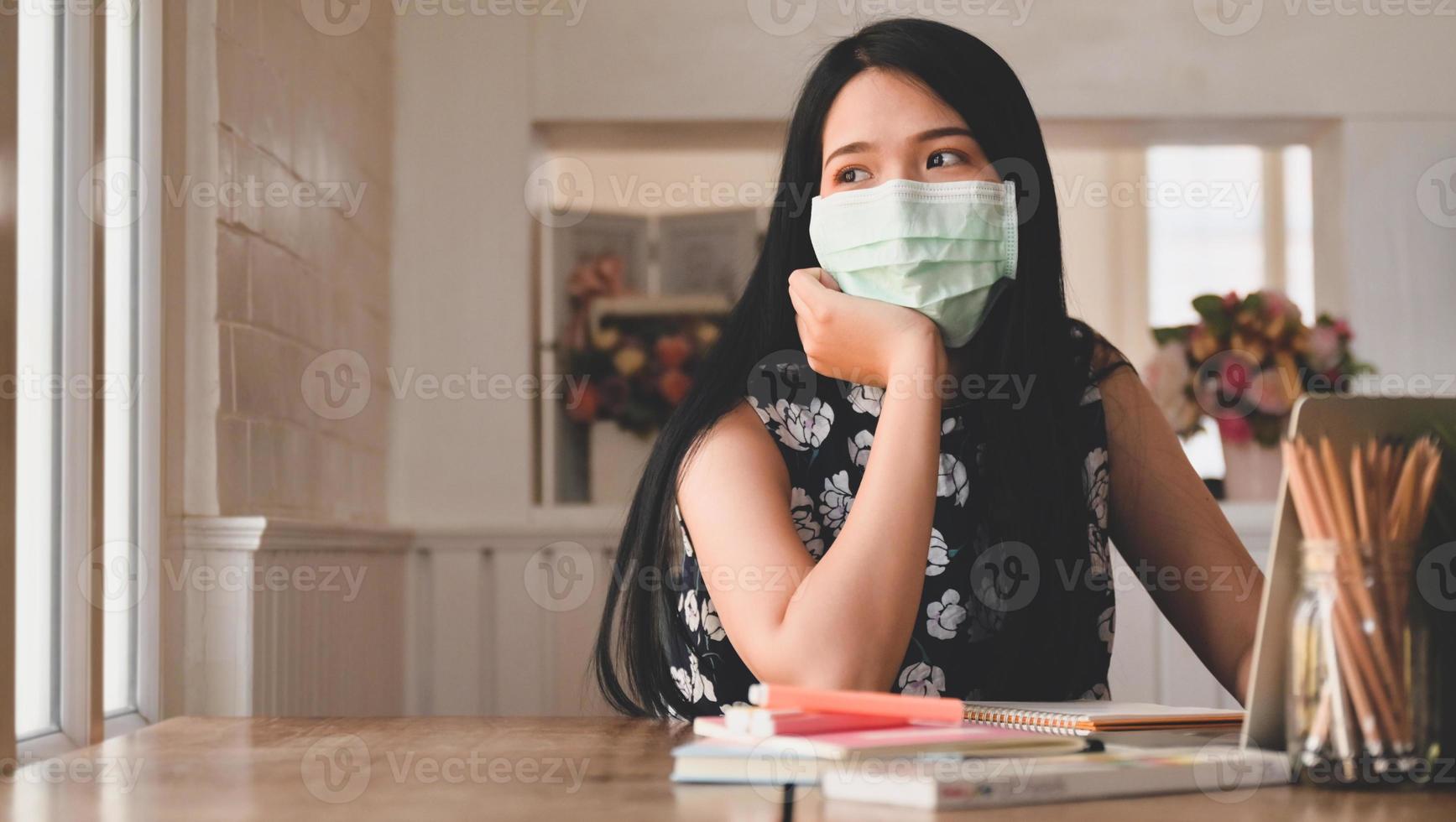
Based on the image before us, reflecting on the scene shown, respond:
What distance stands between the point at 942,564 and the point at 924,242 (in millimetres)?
339

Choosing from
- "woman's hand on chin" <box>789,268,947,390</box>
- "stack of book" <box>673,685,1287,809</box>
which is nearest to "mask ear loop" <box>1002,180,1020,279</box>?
"woman's hand on chin" <box>789,268,947,390</box>

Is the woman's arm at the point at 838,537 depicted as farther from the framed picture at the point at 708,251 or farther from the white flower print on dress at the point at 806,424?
the framed picture at the point at 708,251

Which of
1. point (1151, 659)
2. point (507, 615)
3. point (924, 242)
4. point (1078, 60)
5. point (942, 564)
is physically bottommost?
point (1151, 659)

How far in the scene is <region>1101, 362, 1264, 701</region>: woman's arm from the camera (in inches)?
55.6

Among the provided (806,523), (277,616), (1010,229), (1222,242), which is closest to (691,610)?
(806,523)

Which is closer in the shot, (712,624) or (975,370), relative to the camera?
(712,624)

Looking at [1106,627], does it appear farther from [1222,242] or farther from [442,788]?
[1222,242]

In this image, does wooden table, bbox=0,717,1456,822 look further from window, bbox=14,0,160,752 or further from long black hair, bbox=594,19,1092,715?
window, bbox=14,0,160,752

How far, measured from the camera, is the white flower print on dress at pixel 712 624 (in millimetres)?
1435

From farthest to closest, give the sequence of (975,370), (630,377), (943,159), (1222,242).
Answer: (1222,242), (630,377), (975,370), (943,159)

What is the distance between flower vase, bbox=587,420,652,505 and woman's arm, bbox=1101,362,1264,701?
181 centimetres

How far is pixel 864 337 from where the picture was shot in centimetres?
137

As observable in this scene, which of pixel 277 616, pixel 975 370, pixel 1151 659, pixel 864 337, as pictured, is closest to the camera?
pixel 864 337

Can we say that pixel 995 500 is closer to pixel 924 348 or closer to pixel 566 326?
pixel 924 348
